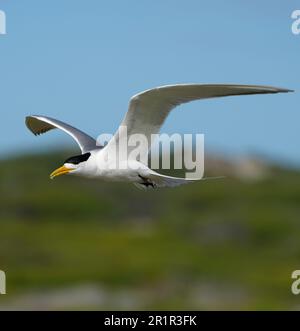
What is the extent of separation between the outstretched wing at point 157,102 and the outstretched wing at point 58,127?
106cm

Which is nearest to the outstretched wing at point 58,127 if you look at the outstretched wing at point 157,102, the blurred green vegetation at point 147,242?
the outstretched wing at point 157,102

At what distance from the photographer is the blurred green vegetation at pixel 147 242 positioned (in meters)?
64.9

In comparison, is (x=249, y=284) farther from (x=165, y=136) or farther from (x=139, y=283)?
(x=165, y=136)

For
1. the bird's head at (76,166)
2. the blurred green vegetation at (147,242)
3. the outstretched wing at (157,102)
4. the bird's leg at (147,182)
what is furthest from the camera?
the blurred green vegetation at (147,242)

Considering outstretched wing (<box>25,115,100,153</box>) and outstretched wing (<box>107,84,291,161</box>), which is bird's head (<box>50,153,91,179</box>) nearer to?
outstretched wing (<box>107,84,291,161</box>)

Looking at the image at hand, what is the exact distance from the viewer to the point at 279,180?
11225 cm

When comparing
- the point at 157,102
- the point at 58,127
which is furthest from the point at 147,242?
the point at 157,102

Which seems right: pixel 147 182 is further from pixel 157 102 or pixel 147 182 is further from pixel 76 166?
pixel 157 102

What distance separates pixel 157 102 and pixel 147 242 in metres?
69.7

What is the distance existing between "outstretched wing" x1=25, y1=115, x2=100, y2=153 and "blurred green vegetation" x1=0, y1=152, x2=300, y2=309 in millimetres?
39576

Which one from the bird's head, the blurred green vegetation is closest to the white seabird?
the bird's head

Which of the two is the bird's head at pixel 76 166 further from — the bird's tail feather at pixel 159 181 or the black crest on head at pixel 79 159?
the bird's tail feather at pixel 159 181
